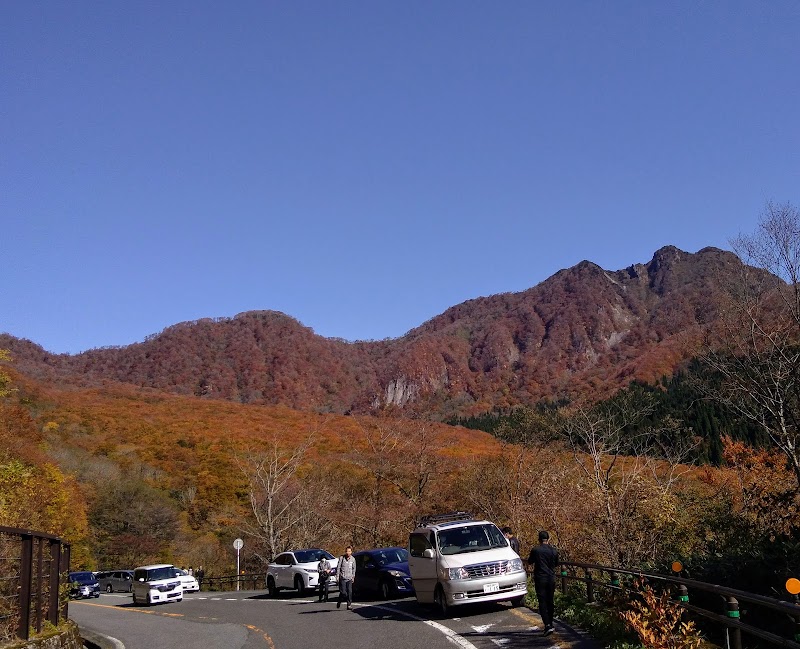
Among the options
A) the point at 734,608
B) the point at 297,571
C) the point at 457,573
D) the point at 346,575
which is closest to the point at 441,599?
the point at 457,573

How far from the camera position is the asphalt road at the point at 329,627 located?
11.7 meters

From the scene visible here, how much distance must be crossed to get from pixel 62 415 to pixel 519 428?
7139 centimetres

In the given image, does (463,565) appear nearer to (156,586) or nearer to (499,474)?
(156,586)

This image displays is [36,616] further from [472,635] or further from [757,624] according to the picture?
[757,624]

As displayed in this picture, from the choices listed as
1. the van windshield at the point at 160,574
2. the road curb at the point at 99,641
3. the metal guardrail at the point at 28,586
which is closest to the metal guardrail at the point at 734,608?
the metal guardrail at the point at 28,586

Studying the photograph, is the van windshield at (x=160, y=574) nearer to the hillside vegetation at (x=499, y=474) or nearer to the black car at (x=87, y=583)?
the hillside vegetation at (x=499, y=474)

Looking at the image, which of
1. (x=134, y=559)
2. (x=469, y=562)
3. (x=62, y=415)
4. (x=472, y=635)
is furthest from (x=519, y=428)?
(x=62, y=415)

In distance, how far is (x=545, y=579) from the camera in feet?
38.5

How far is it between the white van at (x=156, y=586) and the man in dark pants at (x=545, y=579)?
21.6 m

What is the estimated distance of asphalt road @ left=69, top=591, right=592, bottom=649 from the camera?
11.7 meters

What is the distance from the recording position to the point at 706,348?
2386 centimetres

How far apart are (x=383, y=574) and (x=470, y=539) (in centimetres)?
576

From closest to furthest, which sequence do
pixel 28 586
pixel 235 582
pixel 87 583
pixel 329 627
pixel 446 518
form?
pixel 28 586 < pixel 329 627 < pixel 446 518 < pixel 87 583 < pixel 235 582

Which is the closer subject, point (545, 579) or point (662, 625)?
point (662, 625)
